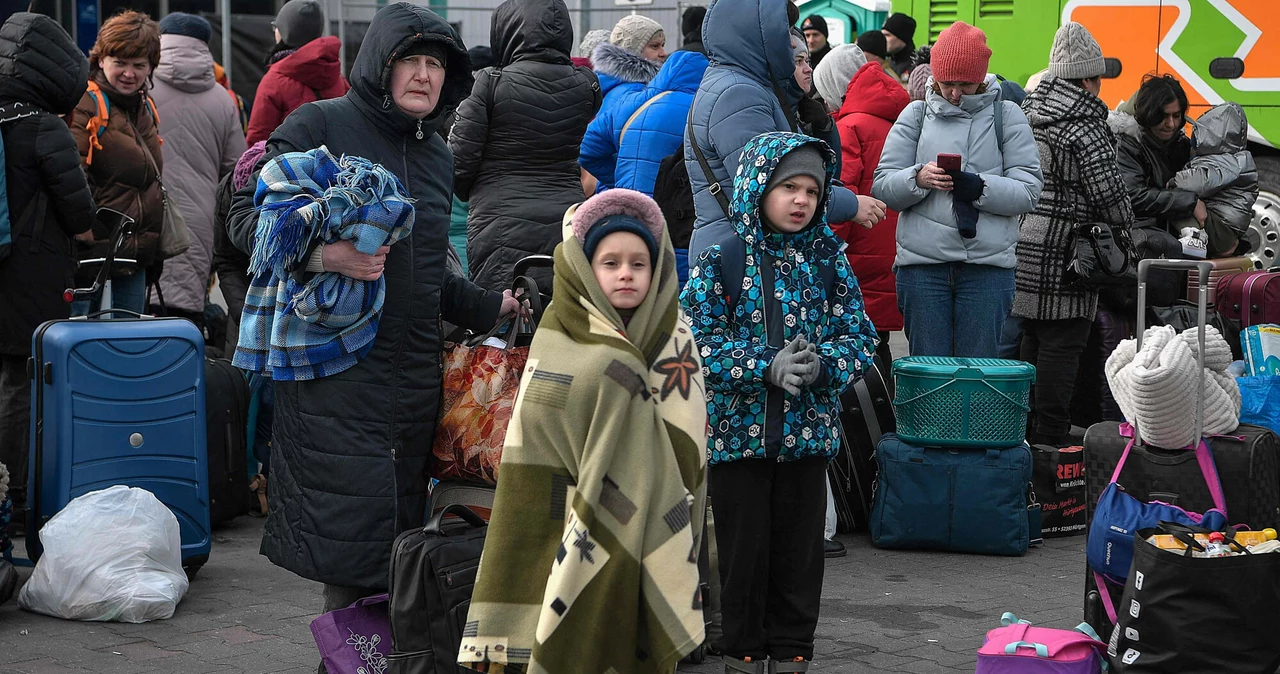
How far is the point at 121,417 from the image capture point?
5512 mm

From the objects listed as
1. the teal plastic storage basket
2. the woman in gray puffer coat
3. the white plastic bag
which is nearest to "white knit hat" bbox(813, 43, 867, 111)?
the teal plastic storage basket

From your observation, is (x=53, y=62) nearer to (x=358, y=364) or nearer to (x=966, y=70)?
(x=358, y=364)

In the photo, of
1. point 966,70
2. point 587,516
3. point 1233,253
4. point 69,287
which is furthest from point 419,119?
point 1233,253

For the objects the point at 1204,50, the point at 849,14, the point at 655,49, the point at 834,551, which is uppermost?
the point at 849,14

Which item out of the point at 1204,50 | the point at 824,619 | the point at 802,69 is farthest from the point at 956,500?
the point at 1204,50

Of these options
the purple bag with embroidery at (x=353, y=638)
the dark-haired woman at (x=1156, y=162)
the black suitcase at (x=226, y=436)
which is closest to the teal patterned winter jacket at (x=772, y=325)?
the purple bag with embroidery at (x=353, y=638)

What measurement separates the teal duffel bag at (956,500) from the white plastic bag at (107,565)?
2.88 m

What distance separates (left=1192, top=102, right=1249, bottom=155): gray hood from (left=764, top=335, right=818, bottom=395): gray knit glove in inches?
241

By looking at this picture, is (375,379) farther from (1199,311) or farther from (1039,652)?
(1199,311)

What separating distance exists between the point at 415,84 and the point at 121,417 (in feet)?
6.86

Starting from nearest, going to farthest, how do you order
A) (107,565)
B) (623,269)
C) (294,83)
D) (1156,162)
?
(623,269) < (107,565) < (294,83) < (1156,162)

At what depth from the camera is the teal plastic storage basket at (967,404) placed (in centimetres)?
632

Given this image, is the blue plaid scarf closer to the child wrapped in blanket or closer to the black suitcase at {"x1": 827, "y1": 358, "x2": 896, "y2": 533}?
the black suitcase at {"x1": 827, "y1": 358, "x2": 896, "y2": 533}

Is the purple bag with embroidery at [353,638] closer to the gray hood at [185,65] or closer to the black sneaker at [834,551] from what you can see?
the black sneaker at [834,551]
